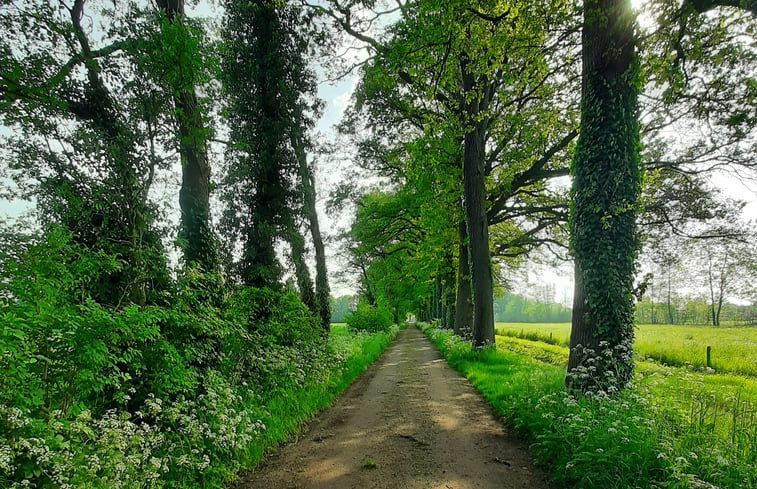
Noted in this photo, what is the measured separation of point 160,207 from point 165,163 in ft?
2.57

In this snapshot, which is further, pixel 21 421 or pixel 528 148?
pixel 528 148

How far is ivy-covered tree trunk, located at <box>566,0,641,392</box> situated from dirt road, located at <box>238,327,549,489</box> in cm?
180

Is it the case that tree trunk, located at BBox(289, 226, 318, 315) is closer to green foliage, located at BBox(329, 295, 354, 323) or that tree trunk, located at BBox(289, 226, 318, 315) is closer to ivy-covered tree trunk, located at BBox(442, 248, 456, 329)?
green foliage, located at BBox(329, 295, 354, 323)

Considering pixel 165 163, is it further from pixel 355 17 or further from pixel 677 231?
pixel 677 231

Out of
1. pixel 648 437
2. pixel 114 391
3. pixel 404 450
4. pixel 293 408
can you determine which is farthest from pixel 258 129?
pixel 648 437

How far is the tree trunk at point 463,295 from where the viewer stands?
1603cm

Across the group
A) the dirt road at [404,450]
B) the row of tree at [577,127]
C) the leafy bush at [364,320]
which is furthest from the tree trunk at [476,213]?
the leafy bush at [364,320]

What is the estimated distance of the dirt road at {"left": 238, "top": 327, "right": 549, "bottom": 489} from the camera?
3.84 metres

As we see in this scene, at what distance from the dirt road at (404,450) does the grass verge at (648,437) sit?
1.49ft

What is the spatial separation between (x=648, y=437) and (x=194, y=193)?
8.16 metres

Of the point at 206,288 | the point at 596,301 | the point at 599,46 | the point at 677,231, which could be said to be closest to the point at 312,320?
the point at 206,288

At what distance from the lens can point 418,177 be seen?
13.1 metres

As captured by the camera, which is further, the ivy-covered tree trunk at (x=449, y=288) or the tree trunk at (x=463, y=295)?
the ivy-covered tree trunk at (x=449, y=288)

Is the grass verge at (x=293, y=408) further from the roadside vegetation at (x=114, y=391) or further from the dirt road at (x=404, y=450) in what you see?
the dirt road at (x=404, y=450)
